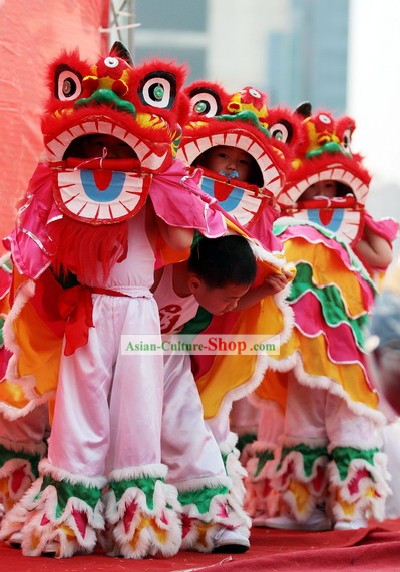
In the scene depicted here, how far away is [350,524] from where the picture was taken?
14.9 feet

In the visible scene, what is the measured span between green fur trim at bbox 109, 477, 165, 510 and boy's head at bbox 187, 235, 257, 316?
1.80 feet

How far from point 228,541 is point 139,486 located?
0.34m

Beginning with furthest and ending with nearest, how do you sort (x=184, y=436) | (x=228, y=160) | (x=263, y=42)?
(x=263, y=42) → (x=228, y=160) → (x=184, y=436)

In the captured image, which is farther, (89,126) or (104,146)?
(104,146)

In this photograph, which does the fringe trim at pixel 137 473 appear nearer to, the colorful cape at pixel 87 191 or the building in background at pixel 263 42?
the colorful cape at pixel 87 191

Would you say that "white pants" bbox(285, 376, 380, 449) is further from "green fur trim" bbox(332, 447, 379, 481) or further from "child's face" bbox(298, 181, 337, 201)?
"child's face" bbox(298, 181, 337, 201)

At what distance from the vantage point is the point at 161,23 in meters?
16.0

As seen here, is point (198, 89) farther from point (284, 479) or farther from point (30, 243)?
point (284, 479)

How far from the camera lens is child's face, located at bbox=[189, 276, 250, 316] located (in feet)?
12.4

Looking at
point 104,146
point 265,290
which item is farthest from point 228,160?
point 104,146

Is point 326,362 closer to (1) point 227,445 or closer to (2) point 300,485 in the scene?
(2) point 300,485

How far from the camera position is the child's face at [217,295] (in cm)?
377

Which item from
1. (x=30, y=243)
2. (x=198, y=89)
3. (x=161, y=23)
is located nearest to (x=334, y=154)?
(x=198, y=89)

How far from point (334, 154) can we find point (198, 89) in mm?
683
